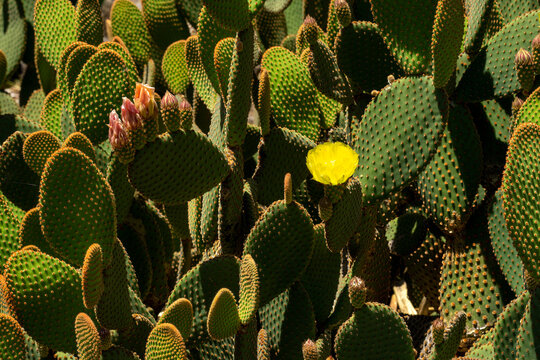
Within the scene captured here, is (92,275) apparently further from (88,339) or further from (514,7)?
(514,7)

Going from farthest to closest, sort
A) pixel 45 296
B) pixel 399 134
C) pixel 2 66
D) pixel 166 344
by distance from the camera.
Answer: pixel 2 66
pixel 399 134
pixel 45 296
pixel 166 344

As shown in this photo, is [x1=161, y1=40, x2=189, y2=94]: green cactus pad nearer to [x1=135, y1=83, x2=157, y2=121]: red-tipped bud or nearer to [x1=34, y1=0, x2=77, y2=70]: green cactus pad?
[x1=34, y1=0, x2=77, y2=70]: green cactus pad

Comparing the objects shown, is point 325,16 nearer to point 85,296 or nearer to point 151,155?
point 151,155

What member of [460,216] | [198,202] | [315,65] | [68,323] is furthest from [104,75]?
[460,216]

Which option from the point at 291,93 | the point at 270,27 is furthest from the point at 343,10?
the point at 270,27

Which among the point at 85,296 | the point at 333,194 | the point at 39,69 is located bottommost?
the point at 39,69
